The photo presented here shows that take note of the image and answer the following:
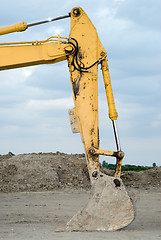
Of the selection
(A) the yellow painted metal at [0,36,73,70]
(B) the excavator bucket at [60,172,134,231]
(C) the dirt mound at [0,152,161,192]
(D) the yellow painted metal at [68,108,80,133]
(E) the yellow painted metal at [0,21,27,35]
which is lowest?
(C) the dirt mound at [0,152,161,192]

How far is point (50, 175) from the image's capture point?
1725cm

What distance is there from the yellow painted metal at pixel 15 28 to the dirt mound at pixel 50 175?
29.0 ft

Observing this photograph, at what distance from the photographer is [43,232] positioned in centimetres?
766

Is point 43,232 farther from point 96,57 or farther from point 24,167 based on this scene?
point 24,167

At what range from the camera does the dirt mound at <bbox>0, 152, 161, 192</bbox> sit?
54.4ft

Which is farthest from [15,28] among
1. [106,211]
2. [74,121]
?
[106,211]

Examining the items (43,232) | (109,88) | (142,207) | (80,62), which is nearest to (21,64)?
(80,62)

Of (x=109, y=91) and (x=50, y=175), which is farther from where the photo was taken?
(x=50, y=175)

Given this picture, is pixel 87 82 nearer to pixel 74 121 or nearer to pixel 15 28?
pixel 74 121

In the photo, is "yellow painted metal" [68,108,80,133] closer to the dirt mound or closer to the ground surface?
the ground surface

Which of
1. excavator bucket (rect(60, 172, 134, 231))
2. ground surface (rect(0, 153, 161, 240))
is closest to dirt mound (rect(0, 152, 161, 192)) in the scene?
ground surface (rect(0, 153, 161, 240))

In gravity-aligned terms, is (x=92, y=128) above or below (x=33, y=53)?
below

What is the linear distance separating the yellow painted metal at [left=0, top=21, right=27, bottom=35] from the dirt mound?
884 cm

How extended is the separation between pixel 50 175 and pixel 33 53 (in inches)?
384
